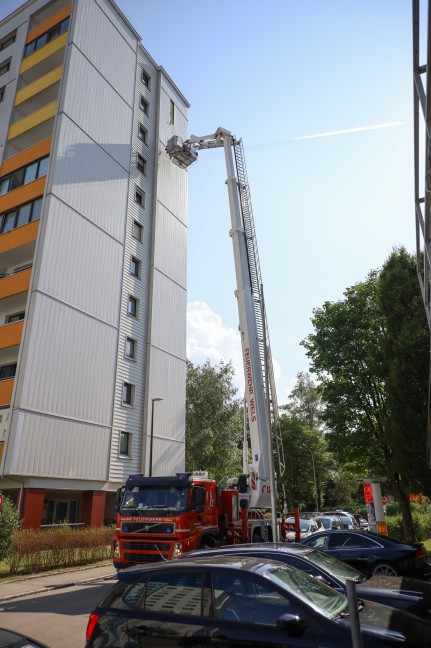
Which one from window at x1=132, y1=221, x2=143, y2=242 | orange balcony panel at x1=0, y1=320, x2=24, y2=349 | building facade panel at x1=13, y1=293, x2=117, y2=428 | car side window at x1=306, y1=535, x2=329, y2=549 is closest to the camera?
car side window at x1=306, y1=535, x2=329, y2=549

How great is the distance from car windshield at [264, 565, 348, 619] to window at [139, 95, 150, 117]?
34549 mm

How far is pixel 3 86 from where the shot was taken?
101ft

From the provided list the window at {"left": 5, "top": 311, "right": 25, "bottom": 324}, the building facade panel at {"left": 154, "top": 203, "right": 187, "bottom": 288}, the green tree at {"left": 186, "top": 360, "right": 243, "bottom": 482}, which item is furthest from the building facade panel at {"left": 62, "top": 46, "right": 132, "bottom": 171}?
the green tree at {"left": 186, "top": 360, "right": 243, "bottom": 482}

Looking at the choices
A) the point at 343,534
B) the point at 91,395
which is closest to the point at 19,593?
the point at 343,534

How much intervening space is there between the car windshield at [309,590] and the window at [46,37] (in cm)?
3287

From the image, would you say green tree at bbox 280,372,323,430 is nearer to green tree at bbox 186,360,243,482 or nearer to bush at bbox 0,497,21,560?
green tree at bbox 186,360,243,482

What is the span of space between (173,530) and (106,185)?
22.6 m

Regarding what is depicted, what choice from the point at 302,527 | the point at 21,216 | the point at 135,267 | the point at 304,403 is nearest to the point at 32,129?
the point at 21,216

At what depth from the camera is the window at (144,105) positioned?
3388 centimetres

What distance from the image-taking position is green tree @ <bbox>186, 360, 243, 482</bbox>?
40.7 m

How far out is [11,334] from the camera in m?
22.3

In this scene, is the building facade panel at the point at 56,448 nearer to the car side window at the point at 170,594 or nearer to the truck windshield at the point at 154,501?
the truck windshield at the point at 154,501

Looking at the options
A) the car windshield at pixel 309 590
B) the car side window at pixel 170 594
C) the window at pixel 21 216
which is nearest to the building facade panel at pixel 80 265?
the window at pixel 21 216

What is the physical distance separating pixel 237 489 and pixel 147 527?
129 inches
